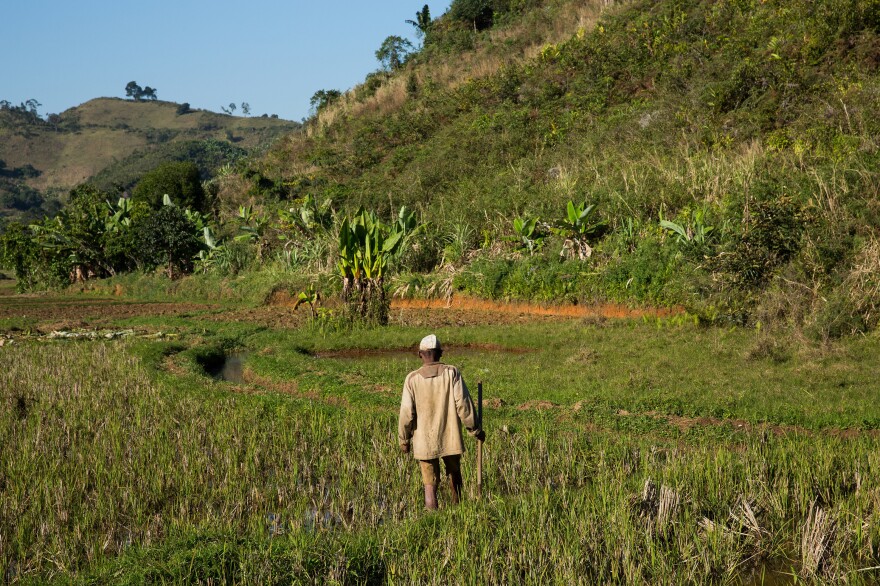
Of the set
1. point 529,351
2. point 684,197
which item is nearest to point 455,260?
point 684,197

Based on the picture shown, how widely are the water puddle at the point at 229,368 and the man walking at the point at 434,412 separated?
776 centimetres

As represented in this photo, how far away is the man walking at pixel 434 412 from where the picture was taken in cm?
643

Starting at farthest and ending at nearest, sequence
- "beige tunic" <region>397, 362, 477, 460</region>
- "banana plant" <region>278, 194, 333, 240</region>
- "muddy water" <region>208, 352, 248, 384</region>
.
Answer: "banana plant" <region>278, 194, 333, 240</region> → "muddy water" <region>208, 352, 248, 384</region> → "beige tunic" <region>397, 362, 477, 460</region>

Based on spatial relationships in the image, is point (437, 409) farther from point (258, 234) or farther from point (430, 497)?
point (258, 234)

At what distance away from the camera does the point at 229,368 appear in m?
15.5

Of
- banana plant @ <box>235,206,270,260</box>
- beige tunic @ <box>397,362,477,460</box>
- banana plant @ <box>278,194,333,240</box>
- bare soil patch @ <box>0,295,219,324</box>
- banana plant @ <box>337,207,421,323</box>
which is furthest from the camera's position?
banana plant @ <box>235,206,270,260</box>

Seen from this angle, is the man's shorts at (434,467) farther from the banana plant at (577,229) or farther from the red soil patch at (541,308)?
the banana plant at (577,229)

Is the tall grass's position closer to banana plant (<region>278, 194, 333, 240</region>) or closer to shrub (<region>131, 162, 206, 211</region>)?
banana plant (<region>278, 194, 333, 240</region>)

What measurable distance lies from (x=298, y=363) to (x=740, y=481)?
8343 mm

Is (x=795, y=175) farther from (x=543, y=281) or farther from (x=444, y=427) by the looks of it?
(x=444, y=427)

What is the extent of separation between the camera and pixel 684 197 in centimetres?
2075

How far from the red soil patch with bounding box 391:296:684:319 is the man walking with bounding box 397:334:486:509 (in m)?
10.3

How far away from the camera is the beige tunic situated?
253 inches

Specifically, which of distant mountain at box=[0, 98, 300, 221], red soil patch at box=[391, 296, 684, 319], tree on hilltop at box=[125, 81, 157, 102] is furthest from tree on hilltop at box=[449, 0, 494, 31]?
tree on hilltop at box=[125, 81, 157, 102]
